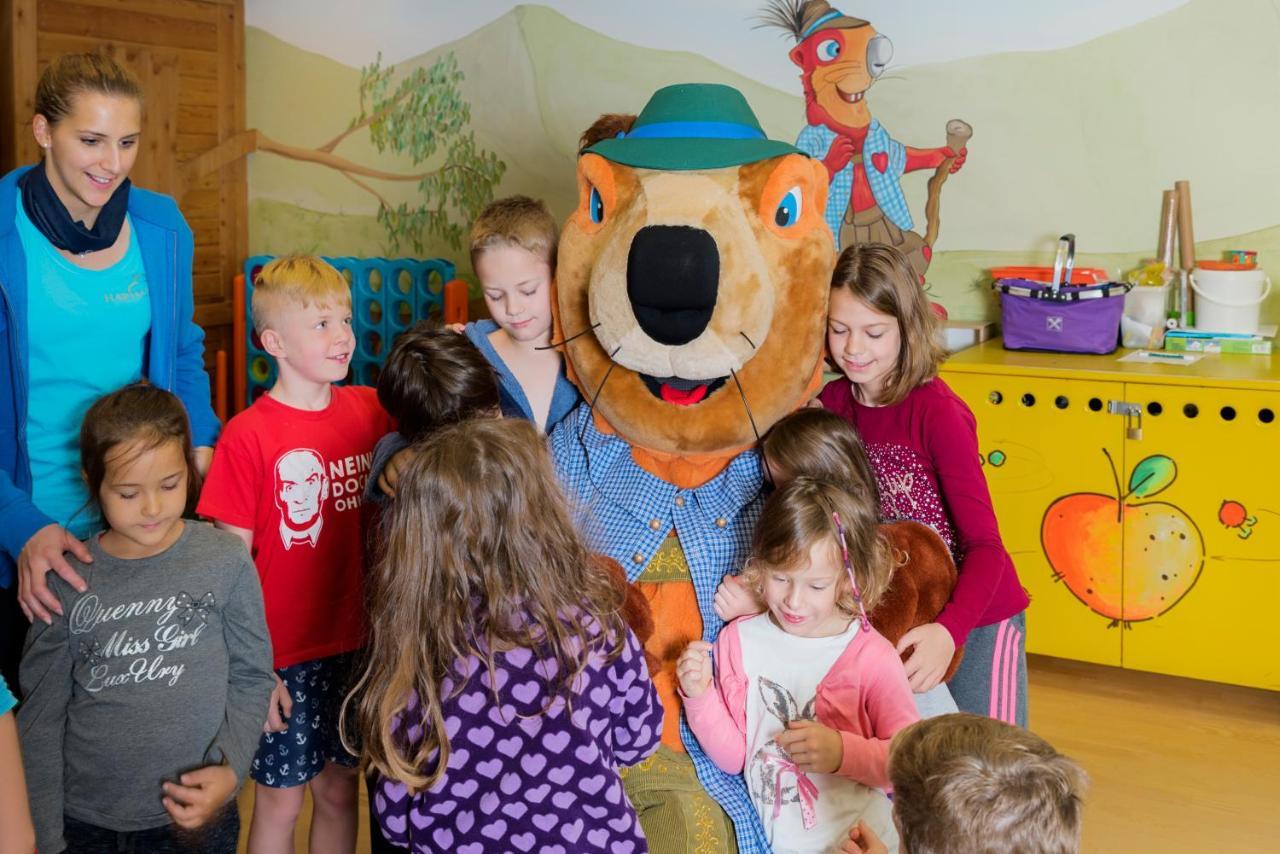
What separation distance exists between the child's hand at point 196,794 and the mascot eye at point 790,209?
104cm

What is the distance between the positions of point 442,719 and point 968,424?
2.83 feet

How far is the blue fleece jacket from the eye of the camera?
181 cm

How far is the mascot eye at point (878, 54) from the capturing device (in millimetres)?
3541

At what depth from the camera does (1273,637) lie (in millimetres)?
2926

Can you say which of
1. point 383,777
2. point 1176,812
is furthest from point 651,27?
point 383,777

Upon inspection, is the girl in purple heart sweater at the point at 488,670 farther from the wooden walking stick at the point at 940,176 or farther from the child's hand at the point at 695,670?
the wooden walking stick at the point at 940,176

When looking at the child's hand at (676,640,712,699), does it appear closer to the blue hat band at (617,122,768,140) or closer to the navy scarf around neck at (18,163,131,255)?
the blue hat band at (617,122,768,140)

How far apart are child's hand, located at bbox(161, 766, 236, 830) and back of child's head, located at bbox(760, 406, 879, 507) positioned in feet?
2.75

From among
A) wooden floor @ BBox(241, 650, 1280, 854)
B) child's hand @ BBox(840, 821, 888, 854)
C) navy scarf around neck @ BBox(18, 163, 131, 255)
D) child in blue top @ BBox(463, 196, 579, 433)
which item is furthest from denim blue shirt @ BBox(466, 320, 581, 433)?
wooden floor @ BBox(241, 650, 1280, 854)

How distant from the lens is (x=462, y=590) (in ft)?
4.62

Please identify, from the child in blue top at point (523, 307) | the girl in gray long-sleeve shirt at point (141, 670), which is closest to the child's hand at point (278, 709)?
the girl in gray long-sleeve shirt at point (141, 670)

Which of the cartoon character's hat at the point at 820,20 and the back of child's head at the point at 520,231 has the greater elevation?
the cartoon character's hat at the point at 820,20

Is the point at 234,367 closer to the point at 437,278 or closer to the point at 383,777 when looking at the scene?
the point at 437,278

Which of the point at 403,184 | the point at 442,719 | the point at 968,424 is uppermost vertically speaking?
the point at 403,184
